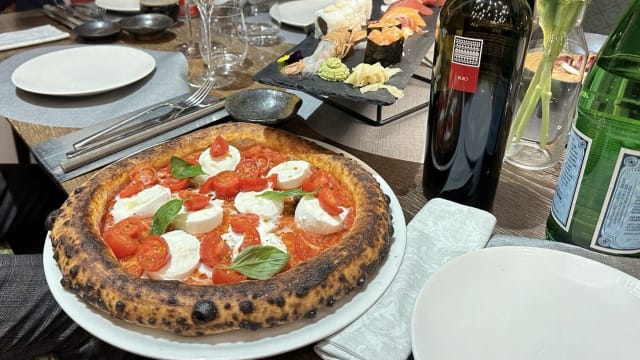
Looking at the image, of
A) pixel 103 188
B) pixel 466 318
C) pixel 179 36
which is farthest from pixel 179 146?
pixel 179 36

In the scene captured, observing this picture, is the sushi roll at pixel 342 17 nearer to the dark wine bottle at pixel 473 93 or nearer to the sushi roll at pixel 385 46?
the sushi roll at pixel 385 46

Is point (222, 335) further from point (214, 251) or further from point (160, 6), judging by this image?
point (160, 6)

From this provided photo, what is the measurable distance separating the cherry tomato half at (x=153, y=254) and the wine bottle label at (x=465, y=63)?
0.51 m

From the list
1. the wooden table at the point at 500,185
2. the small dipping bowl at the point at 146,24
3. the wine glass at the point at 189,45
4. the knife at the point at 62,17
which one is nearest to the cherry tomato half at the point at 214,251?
the wooden table at the point at 500,185

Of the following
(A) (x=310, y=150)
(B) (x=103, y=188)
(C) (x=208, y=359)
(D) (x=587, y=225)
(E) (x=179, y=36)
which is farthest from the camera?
(E) (x=179, y=36)

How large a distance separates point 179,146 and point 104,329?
1.44ft

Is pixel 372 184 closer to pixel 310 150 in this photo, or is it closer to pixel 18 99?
pixel 310 150

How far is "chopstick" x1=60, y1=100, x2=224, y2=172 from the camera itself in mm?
1070

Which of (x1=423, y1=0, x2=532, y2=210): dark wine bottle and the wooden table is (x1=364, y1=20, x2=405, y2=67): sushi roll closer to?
the wooden table

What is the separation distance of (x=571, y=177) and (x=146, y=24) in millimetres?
1458

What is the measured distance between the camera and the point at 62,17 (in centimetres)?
196

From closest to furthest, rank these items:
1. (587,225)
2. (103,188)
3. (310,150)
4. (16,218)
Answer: (587,225)
(103,188)
(310,150)
(16,218)

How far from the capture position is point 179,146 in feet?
3.49

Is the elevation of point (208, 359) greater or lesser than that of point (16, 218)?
greater
